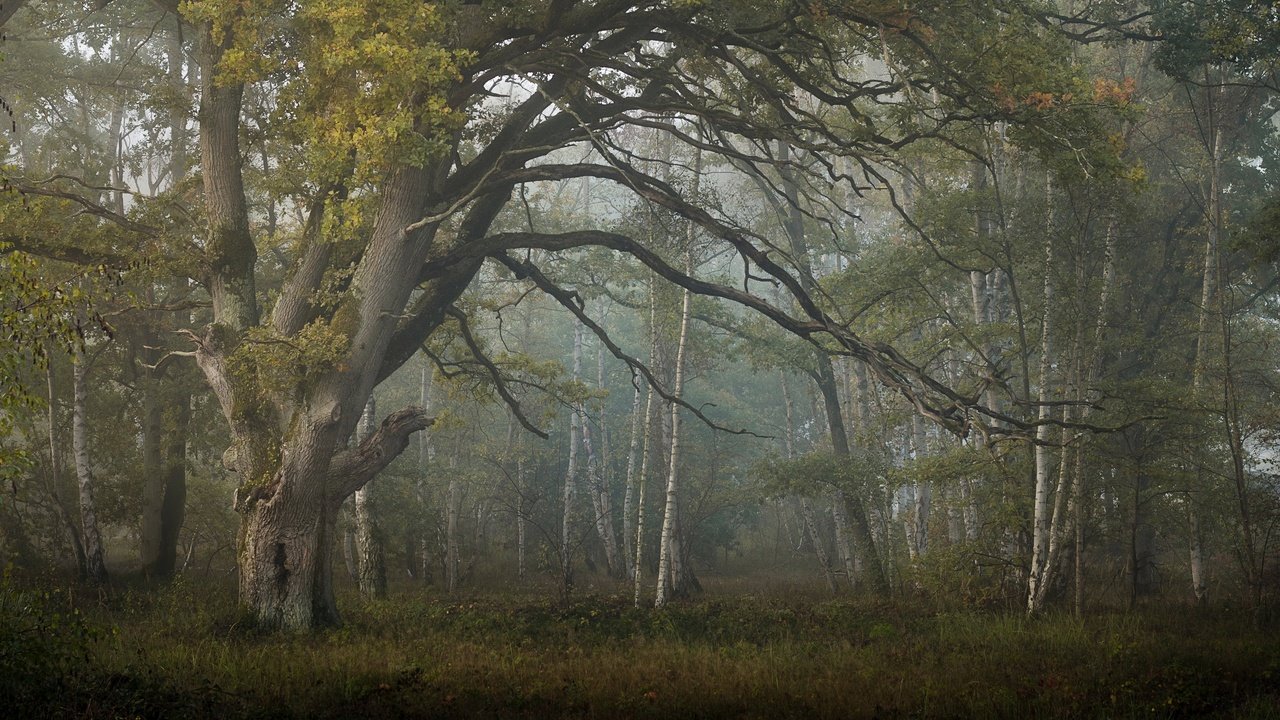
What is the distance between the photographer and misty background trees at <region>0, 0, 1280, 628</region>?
12328 mm

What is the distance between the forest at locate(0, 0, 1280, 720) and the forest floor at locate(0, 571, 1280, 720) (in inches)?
3.1

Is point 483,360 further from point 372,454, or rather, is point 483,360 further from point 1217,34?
point 1217,34

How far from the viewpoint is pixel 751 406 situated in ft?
161

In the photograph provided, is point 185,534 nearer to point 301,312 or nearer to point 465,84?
point 301,312

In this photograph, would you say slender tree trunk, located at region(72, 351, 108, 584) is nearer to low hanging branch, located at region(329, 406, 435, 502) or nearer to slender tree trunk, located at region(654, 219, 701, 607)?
low hanging branch, located at region(329, 406, 435, 502)

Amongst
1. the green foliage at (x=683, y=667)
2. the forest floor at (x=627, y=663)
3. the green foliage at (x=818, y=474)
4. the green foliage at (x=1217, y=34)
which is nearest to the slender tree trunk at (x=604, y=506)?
the green foliage at (x=818, y=474)

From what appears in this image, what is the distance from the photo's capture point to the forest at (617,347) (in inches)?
372

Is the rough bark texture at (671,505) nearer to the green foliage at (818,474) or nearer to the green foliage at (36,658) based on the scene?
the green foliage at (818,474)

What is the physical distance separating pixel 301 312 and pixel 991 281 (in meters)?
16.8

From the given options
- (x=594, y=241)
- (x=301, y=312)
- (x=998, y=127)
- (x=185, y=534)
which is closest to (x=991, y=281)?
(x=998, y=127)

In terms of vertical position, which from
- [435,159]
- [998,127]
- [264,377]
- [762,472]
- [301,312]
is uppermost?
[998,127]

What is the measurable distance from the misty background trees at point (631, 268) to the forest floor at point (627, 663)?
1.60 m

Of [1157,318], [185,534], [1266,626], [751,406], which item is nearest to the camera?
[1266,626]

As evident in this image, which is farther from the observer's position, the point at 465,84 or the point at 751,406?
the point at 751,406
